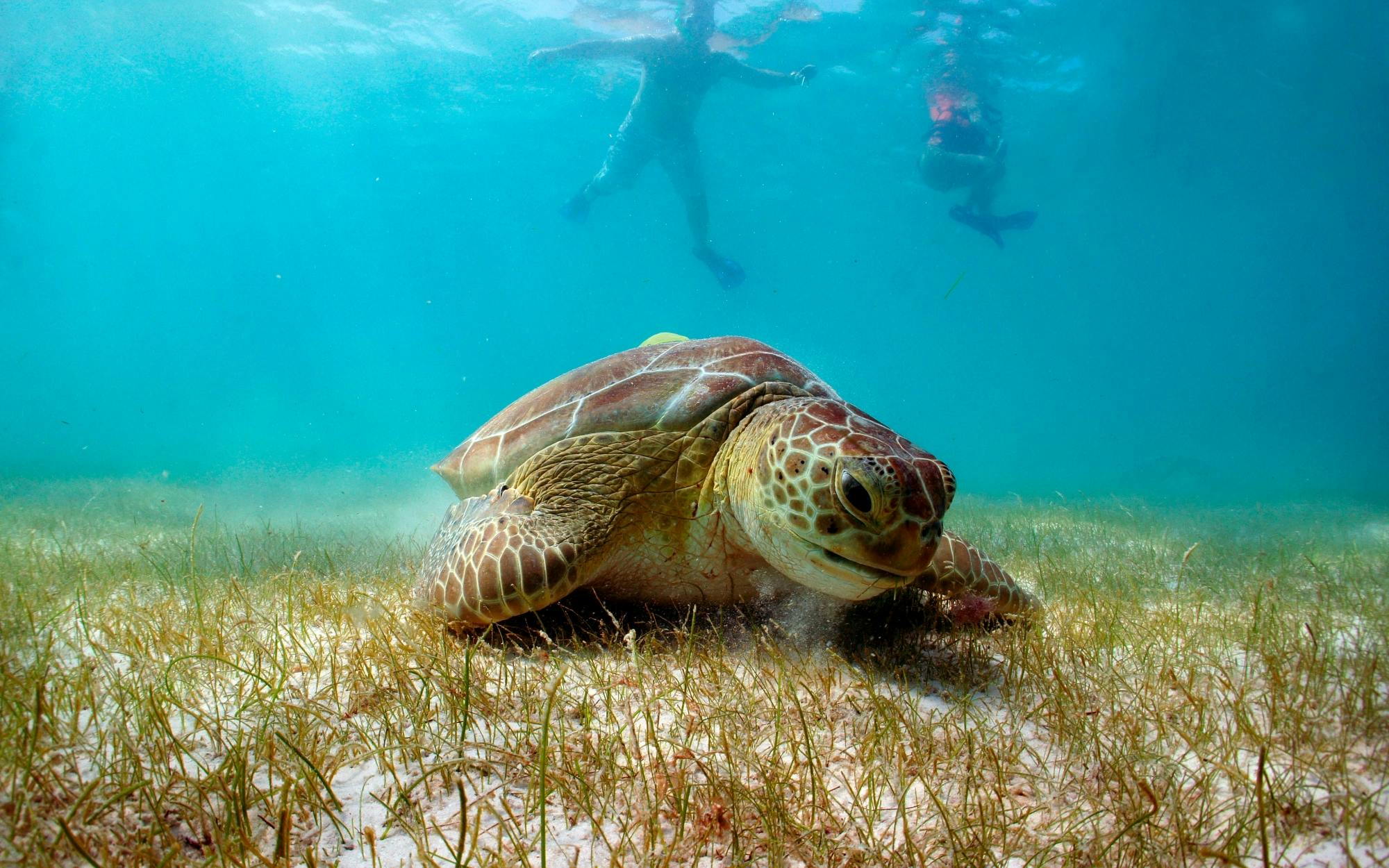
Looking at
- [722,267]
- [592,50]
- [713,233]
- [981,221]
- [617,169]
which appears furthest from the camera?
[713,233]

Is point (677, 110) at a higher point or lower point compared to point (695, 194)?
higher

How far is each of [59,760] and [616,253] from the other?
204 ft

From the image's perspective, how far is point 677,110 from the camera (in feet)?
67.2

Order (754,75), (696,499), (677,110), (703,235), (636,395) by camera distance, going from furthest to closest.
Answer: (703,235) → (677,110) → (754,75) → (636,395) → (696,499)

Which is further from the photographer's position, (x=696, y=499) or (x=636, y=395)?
(x=636, y=395)

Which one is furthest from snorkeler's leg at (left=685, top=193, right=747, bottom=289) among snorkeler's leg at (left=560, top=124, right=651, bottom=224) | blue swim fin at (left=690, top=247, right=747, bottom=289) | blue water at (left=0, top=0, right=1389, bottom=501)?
blue water at (left=0, top=0, right=1389, bottom=501)

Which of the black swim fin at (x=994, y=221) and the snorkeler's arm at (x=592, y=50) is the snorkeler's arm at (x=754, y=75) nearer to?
the snorkeler's arm at (x=592, y=50)

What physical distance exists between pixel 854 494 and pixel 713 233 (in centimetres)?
4825

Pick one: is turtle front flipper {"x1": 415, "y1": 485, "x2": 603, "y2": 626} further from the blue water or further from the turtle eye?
the blue water

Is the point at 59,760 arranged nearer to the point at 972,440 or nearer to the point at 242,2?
the point at 242,2

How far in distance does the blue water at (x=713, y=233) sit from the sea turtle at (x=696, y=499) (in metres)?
8.82

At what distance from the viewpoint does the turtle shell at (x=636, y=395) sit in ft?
9.37

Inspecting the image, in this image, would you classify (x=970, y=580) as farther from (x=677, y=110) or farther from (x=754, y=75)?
(x=677, y=110)

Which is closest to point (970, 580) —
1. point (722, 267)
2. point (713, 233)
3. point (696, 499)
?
point (696, 499)
